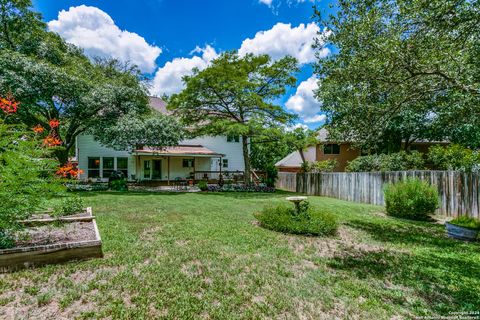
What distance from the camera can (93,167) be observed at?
69.0 ft

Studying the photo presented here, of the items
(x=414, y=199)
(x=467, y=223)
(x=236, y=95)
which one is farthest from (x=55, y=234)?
(x=236, y=95)

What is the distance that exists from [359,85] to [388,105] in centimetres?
115

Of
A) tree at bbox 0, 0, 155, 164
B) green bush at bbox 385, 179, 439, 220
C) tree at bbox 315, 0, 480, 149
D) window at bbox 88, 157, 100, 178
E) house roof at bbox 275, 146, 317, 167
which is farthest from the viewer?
house roof at bbox 275, 146, 317, 167

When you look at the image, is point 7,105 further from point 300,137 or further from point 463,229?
point 300,137

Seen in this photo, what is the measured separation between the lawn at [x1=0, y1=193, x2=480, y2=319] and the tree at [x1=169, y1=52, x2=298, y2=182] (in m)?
11.2

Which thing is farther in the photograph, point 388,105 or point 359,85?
point 388,105

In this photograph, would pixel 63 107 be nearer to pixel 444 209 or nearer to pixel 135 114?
pixel 135 114

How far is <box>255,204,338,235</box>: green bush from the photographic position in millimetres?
6465

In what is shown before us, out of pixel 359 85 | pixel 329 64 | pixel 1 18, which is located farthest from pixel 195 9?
pixel 1 18

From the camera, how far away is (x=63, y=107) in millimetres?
15016

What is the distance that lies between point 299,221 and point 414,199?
5122 mm

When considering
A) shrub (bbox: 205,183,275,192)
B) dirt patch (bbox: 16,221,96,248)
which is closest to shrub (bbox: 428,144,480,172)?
shrub (bbox: 205,183,275,192)

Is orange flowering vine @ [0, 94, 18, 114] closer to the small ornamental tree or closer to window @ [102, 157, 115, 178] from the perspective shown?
the small ornamental tree

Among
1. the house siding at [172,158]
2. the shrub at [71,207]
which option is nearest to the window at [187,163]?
the house siding at [172,158]
